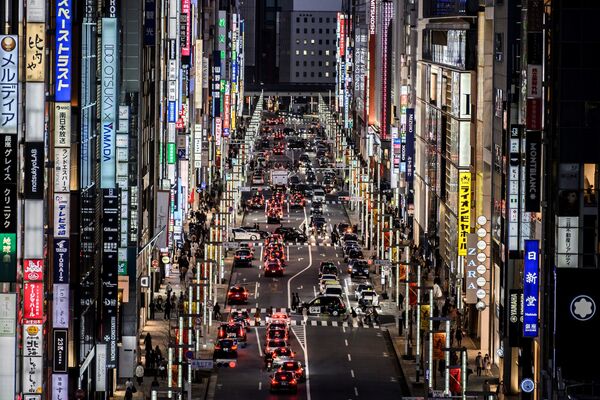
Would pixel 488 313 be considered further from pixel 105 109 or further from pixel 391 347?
pixel 105 109

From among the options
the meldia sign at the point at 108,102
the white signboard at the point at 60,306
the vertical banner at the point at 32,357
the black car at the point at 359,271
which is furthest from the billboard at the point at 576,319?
the black car at the point at 359,271

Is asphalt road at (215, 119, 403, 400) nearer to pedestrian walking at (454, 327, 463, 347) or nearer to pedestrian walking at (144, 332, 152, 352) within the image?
pedestrian walking at (454, 327, 463, 347)

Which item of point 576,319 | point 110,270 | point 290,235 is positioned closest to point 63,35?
point 110,270

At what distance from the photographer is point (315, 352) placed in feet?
314

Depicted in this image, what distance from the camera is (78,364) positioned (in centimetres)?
7025

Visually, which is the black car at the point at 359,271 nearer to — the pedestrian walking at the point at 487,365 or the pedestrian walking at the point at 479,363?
the pedestrian walking at the point at 487,365

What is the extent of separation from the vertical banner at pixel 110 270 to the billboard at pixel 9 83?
19226 millimetres

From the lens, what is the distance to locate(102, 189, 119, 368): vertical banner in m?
77.3

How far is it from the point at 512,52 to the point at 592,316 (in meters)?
18.5

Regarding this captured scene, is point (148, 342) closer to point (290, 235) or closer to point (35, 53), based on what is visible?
point (35, 53)

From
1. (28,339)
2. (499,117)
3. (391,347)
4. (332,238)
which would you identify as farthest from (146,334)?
(332,238)

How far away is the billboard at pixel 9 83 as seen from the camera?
58.4 m

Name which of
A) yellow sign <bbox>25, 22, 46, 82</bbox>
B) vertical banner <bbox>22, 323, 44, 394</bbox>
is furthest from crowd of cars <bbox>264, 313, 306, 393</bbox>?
yellow sign <bbox>25, 22, 46, 82</bbox>

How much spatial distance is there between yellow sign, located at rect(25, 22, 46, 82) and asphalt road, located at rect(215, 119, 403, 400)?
24982 mm
